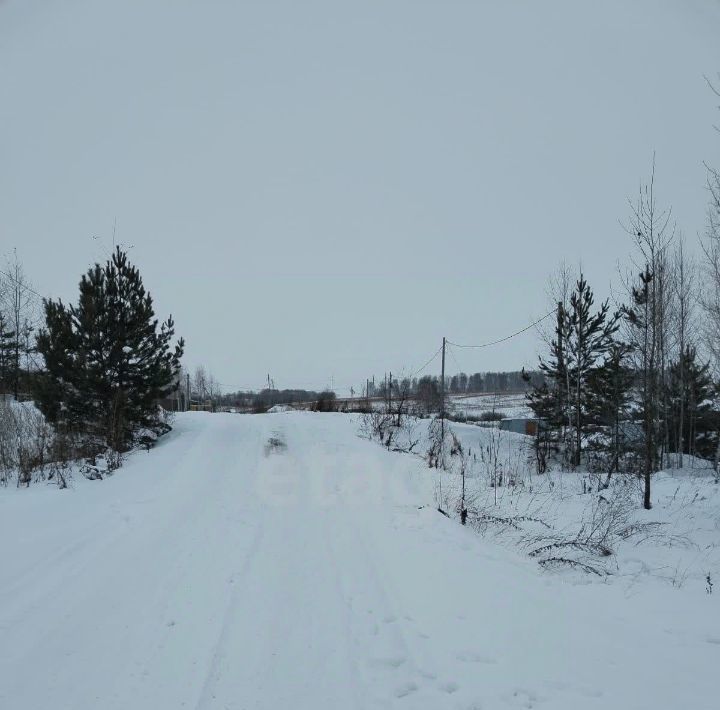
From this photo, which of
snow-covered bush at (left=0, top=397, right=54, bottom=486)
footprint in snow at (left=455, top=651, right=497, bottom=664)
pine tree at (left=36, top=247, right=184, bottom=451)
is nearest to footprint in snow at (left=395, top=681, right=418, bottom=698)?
footprint in snow at (left=455, top=651, right=497, bottom=664)

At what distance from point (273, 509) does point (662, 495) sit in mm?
9437

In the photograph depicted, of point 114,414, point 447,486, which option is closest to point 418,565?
point 447,486

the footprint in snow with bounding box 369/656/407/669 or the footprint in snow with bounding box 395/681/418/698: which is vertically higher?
the footprint in snow with bounding box 395/681/418/698

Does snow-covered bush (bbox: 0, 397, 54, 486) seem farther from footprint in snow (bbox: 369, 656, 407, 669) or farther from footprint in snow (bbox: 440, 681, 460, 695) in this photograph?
footprint in snow (bbox: 440, 681, 460, 695)

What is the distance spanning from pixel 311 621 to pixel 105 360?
41.6ft

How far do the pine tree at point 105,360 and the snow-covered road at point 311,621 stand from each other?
721cm

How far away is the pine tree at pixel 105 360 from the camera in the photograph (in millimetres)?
13109

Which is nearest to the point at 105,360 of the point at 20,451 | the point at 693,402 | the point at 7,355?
the point at 20,451

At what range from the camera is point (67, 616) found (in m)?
3.74

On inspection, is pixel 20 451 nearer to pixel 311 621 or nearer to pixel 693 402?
pixel 311 621

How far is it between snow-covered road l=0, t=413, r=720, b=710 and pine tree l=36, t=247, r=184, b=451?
7206 mm

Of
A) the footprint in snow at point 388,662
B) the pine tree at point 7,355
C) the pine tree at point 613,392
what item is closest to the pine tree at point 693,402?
the pine tree at point 613,392

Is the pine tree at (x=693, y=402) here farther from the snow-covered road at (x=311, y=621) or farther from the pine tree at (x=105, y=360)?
the pine tree at (x=105, y=360)

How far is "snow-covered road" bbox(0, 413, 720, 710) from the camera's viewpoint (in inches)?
113
